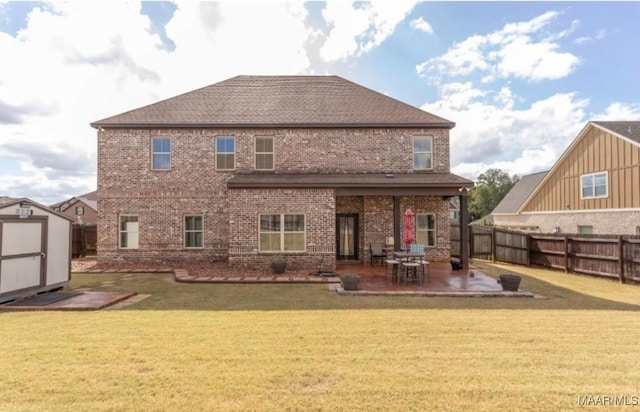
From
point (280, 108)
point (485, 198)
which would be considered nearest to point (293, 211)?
point (280, 108)

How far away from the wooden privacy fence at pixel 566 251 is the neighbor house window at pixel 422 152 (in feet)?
17.0

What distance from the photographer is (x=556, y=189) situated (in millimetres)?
22578

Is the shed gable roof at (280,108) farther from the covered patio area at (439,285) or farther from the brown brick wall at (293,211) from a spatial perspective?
the covered patio area at (439,285)

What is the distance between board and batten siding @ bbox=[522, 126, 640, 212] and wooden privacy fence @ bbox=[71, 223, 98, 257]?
2858cm

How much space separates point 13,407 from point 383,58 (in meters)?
16.8

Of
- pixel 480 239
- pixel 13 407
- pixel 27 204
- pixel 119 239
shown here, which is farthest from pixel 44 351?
pixel 480 239

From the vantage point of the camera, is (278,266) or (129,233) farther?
(129,233)

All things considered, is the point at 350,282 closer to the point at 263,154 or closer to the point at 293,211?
the point at 293,211

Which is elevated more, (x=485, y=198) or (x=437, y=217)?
(x=485, y=198)

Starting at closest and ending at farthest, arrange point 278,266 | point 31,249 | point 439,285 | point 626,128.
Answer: point 31,249 < point 439,285 < point 278,266 < point 626,128

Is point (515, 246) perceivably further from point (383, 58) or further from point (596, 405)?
point (596, 405)

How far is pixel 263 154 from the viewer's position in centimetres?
1489

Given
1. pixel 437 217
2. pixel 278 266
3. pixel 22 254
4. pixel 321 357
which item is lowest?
pixel 321 357

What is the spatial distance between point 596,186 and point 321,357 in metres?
22.6
